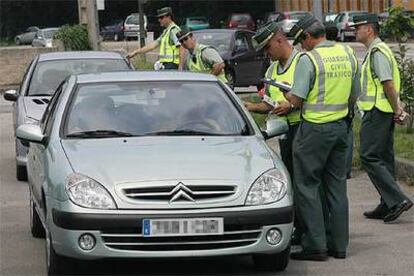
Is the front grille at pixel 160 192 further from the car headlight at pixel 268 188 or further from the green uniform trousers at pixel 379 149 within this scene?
the green uniform trousers at pixel 379 149

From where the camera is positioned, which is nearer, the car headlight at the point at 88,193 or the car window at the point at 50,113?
the car headlight at the point at 88,193

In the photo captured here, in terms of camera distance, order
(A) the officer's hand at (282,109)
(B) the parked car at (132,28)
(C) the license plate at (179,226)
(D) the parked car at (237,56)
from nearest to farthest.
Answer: (C) the license plate at (179,226) < (A) the officer's hand at (282,109) < (D) the parked car at (237,56) < (B) the parked car at (132,28)

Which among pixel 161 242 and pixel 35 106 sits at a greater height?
pixel 35 106

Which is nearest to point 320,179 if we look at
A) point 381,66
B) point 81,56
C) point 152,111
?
point 152,111

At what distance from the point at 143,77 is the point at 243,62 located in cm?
1498

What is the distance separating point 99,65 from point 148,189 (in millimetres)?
6517

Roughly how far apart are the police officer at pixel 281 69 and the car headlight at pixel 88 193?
5.83ft

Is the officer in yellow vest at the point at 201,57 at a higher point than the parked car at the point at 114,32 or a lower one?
higher

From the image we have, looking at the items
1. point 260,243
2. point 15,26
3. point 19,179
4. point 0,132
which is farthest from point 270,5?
point 260,243

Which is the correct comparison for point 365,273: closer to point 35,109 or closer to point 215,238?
point 215,238

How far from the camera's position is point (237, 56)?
72.5 ft

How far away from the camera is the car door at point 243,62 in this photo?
2211cm

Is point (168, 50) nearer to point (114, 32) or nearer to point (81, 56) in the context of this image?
point (81, 56)

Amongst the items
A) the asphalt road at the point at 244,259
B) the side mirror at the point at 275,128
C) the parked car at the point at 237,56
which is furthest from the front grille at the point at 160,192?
the parked car at the point at 237,56
